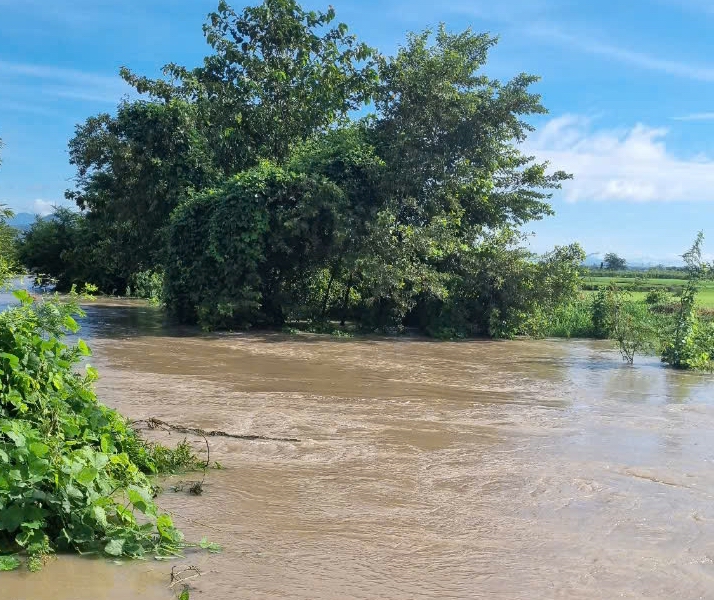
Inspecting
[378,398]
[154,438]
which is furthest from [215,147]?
[154,438]

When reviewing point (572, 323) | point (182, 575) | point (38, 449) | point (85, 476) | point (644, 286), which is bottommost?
point (182, 575)

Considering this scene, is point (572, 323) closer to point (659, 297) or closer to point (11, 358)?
point (659, 297)

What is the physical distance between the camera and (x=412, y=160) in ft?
63.0

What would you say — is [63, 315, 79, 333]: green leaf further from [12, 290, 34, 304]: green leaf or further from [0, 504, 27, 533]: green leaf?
[0, 504, 27, 533]: green leaf

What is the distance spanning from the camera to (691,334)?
1552 centimetres

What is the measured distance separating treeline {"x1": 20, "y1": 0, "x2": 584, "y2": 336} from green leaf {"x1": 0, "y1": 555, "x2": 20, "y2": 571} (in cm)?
1430

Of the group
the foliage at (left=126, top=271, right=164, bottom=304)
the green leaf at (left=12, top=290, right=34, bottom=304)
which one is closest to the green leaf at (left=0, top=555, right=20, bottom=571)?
the green leaf at (left=12, top=290, right=34, bottom=304)

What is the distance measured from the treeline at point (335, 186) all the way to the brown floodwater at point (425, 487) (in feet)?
19.5

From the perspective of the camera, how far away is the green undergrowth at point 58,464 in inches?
168

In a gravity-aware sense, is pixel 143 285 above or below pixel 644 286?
below

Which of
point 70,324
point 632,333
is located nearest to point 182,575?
point 70,324

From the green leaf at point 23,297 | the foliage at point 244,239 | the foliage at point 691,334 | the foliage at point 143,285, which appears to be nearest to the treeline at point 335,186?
the foliage at point 244,239

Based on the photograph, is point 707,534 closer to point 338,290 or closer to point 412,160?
point 412,160

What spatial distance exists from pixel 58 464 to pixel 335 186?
1454cm
